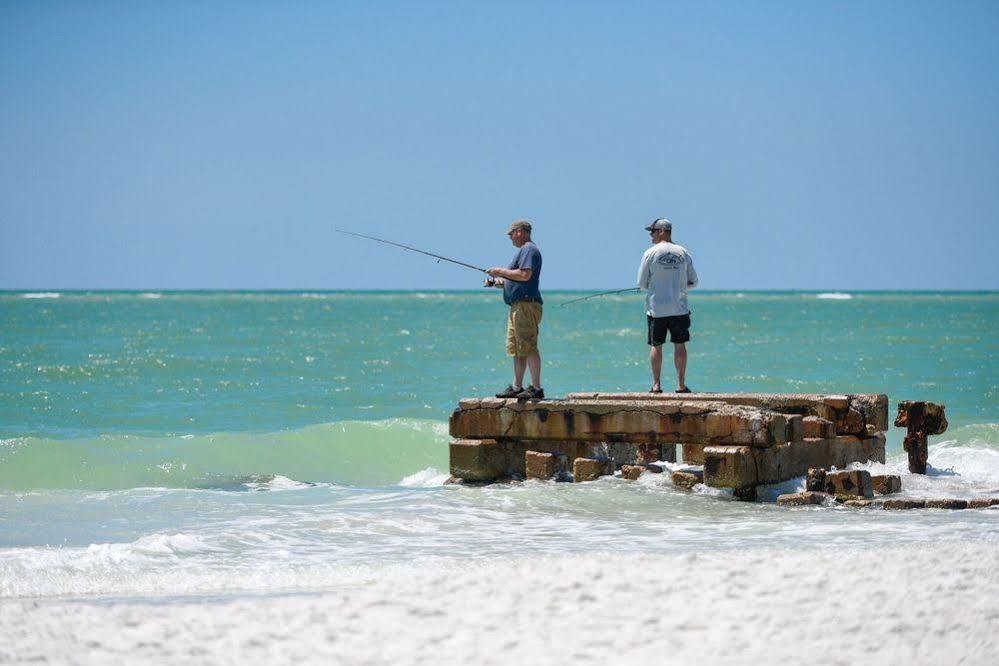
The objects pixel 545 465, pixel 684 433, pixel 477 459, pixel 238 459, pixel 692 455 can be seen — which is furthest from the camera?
pixel 238 459

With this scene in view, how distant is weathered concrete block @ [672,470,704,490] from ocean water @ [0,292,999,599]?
0.12 m

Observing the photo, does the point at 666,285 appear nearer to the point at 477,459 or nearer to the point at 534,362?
the point at 534,362

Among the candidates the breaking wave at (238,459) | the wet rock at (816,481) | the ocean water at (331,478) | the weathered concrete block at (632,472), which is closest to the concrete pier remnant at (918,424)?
the ocean water at (331,478)

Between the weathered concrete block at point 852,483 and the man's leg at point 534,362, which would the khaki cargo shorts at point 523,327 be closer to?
the man's leg at point 534,362

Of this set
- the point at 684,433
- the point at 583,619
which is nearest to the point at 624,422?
the point at 684,433

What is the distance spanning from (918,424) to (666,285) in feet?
9.28

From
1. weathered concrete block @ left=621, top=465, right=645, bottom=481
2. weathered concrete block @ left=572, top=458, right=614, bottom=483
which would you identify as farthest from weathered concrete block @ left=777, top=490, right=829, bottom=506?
weathered concrete block @ left=572, top=458, right=614, bottom=483

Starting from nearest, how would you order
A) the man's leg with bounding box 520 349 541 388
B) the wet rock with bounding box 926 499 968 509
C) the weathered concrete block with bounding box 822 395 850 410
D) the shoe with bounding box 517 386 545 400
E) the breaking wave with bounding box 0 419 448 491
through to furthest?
the wet rock with bounding box 926 499 968 509 → the man's leg with bounding box 520 349 541 388 → the shoe with bounding box 517 386 545 400 → the weathered concrete block with bounding box 822 395 850 410 → the breaking wave with bounding box 0 419 448 491

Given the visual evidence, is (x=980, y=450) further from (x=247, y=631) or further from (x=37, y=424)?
(x=37, y=424)

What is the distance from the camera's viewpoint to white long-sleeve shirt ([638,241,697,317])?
11188 mm

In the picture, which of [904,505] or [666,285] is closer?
[904,505]

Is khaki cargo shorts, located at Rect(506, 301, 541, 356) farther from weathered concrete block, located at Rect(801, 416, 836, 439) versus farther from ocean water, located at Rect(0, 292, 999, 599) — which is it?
weathered concrete block, located at Rect(801, 416, 836, 439)

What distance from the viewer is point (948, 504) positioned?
9867 mm

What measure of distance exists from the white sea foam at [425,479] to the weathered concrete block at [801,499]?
12.4ft
